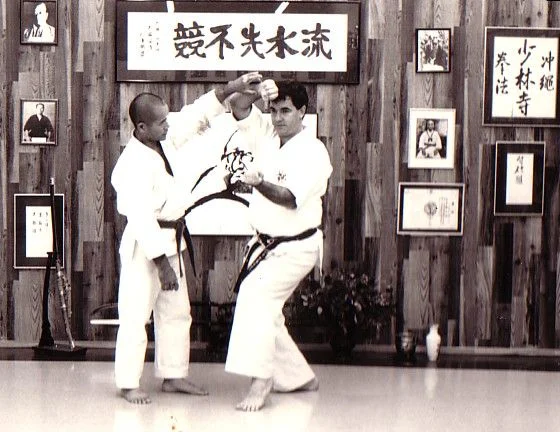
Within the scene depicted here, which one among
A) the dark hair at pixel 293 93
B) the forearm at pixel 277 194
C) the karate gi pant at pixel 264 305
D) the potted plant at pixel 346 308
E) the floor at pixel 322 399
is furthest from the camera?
the potted plant at pixel 346 308

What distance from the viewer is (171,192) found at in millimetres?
4715

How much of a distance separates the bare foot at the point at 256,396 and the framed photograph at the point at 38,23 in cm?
278

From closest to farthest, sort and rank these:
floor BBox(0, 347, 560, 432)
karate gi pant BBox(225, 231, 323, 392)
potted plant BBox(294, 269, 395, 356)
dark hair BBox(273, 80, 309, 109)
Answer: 1. floor BBox(0, 347, 560, 432)
2. karate gi pant BBox(225, 231, 323, 392)
3. dark hair BBox(273, 80, 309, 109)
4. potted plant BBox(294, 269, 395, 356)

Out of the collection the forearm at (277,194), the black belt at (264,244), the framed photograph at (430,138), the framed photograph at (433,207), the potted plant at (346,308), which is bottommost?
the potted plant at (346,308)

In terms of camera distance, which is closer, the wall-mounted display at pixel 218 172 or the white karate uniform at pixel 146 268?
the white karate uniform at pixel 146 268

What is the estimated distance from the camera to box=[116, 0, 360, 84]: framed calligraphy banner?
609cm

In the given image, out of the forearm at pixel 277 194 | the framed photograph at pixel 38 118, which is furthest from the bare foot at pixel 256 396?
the framed photograph at pixel 38 118

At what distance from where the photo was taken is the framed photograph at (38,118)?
6141mm

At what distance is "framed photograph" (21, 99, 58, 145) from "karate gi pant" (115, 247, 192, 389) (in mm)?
1816

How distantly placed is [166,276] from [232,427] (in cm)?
81

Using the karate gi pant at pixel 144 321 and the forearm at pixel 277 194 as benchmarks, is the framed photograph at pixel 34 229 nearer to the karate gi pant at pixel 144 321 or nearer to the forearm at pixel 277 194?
the karate gi pant at pixel 144 321

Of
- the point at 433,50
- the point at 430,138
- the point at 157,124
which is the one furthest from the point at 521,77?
the point at 157,124

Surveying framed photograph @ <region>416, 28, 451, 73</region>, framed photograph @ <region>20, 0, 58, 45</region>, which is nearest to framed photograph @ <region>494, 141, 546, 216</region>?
framed photograph @ <region>416, 28, 451, 73</region>

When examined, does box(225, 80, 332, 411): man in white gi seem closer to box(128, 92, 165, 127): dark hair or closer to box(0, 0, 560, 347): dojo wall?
box(128, 92, 165, 127): dark hair
